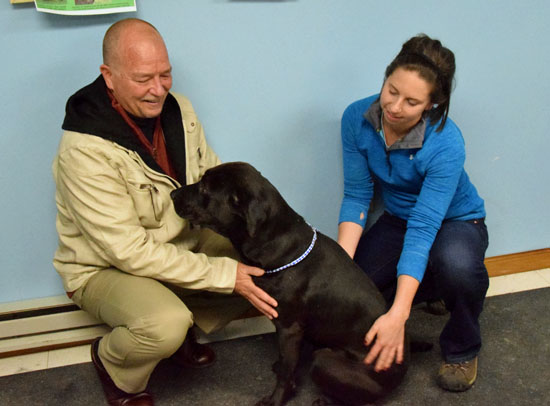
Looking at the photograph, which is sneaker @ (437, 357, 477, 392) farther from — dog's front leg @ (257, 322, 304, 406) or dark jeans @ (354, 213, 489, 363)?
dog's front leg @ (257, 322, 304, 406)

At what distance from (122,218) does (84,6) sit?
71 cm

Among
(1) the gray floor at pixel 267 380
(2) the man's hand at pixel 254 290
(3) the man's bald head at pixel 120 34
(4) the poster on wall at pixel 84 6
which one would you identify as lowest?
(1) the gray floor at pixel 267 380

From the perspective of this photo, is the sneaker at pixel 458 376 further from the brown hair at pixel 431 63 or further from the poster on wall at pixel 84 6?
the poster on wall at pixel 84 6

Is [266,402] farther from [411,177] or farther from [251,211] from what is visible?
[411,177]

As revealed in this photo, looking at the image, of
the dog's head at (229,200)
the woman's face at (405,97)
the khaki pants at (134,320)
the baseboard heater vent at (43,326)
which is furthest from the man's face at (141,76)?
the baseboard heater vent at (43,326)

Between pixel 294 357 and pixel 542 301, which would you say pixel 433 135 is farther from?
pixel 542 301

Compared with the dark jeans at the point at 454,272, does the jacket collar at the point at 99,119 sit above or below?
above

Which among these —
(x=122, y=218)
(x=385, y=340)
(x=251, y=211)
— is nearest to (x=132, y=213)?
(x=122, y=218)

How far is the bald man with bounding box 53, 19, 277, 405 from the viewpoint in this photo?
1.77 metres

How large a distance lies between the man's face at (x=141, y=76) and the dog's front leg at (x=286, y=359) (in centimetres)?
85

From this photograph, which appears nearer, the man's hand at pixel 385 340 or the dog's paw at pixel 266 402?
Result: the man's hand at pixel 385 340

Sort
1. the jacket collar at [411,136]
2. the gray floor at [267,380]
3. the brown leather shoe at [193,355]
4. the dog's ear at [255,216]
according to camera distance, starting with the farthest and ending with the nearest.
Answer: the brown leather shoe at [193,355] → the gray floor at [267,380] → the jacket collar at [411,136] → the dog's ear at [255,216]

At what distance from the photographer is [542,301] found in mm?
2568

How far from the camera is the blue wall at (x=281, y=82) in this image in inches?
77.5
